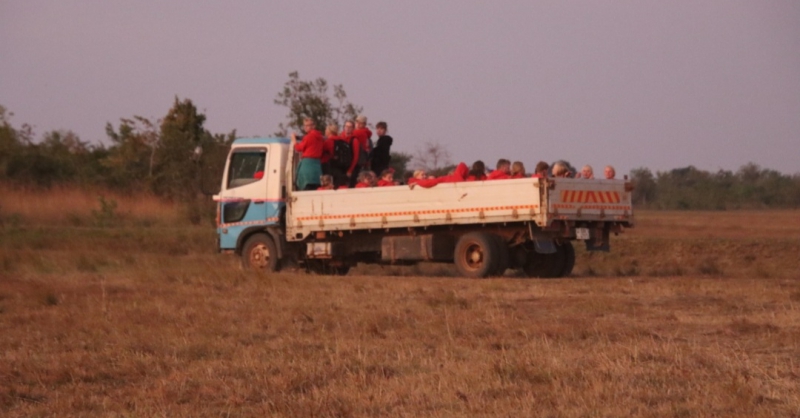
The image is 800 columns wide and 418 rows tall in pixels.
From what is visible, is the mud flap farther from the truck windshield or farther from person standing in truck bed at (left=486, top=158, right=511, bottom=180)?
the truck windshield

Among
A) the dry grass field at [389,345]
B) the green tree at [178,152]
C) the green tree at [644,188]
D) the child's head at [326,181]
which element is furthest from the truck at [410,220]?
the green tree at [644,188]

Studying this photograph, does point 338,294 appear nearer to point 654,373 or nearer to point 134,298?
point 134,298

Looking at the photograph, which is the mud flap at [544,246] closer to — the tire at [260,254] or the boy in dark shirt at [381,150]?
the boy in dark shirt at [381,150]

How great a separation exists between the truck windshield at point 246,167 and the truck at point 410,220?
0.02 m

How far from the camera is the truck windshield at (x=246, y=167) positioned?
67.8 ft

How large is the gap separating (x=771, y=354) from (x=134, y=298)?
309 inches

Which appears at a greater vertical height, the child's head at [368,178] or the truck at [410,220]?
the child's head at [368,178]

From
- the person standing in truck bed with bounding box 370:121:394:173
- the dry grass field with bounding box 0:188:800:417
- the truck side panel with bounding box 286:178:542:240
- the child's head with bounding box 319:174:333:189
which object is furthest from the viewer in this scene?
the person standing in truck bed with bounding box 370:121:394:173

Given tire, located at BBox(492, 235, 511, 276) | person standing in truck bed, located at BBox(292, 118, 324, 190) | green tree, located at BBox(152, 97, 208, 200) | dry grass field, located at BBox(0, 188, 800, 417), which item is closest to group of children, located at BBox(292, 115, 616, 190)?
person standing in truck bed, located at BBox(292, 118, 324, 190)

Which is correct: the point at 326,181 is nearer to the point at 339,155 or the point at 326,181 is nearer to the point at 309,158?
the point at 309,158

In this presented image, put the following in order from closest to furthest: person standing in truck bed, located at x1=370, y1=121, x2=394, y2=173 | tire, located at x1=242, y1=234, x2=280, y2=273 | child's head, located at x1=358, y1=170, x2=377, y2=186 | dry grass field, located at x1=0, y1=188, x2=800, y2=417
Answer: dry grass field, located at x1=0, y1=188, x2=800, y2=417 → child's head, located at x1=358, y1=170, x2=377, y2=186 → person standing in truck bed, located at x1=370, y1=121, x2=394, y2=173 → tire, located at x1=242, y1=234, x2=280, y2=273

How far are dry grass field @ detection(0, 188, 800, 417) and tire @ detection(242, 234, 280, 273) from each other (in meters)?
1.86

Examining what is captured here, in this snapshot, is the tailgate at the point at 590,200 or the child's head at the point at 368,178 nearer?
the tailgate at the point at 590,200

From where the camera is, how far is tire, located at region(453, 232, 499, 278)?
18016 mm
